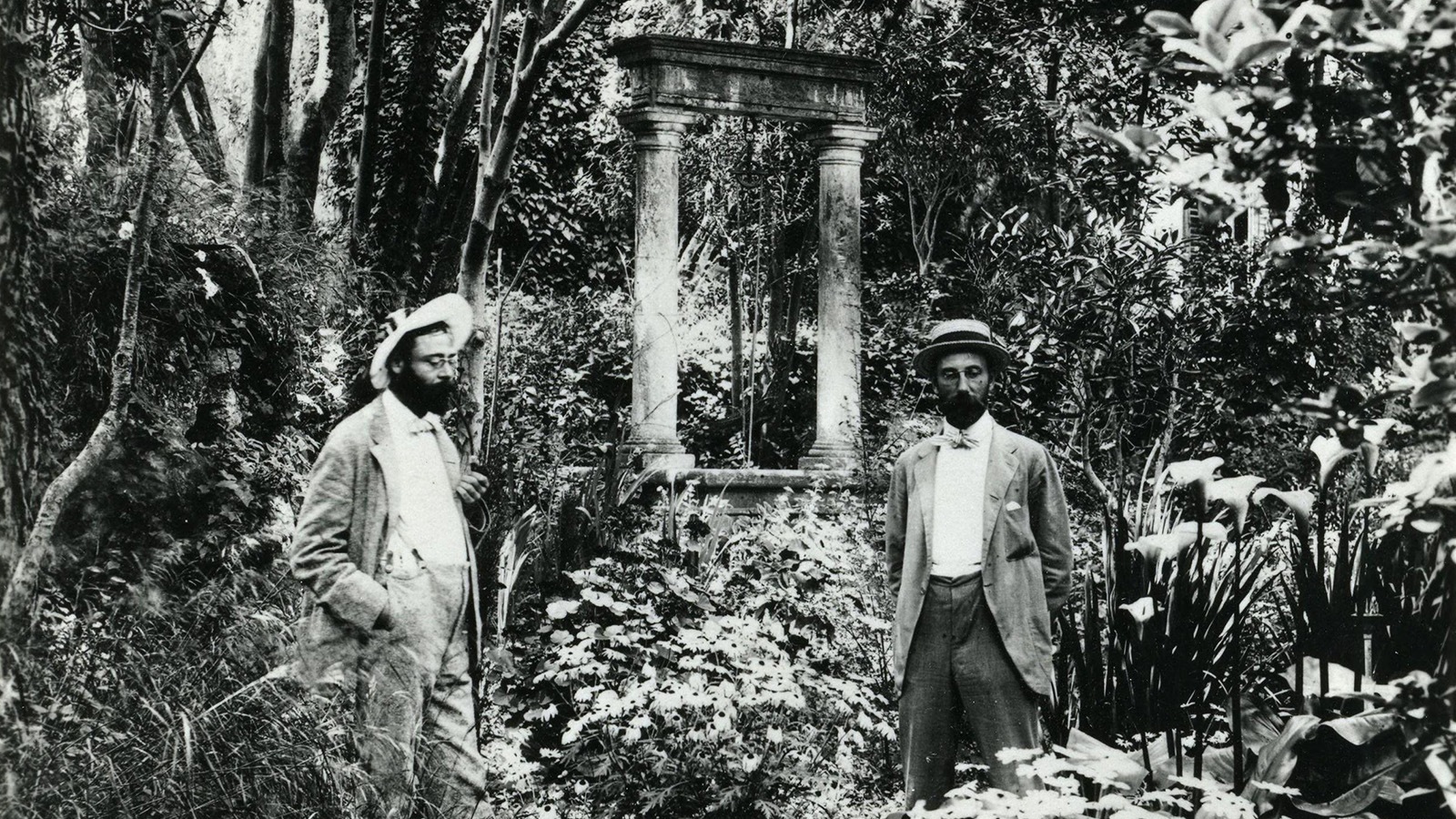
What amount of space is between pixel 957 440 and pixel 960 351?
0.29m

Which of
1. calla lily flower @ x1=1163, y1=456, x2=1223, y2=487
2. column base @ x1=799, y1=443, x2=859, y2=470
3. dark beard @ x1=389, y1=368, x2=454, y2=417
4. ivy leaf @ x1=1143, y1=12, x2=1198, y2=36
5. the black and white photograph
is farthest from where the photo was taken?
column base @ x1=799, y1=443, x2=859, y2=470

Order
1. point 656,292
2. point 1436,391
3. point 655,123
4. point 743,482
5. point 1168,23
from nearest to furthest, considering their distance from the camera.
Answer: point 1436,391 → point 1168,23 → point 656,292 → point 743,482 → point 655,123

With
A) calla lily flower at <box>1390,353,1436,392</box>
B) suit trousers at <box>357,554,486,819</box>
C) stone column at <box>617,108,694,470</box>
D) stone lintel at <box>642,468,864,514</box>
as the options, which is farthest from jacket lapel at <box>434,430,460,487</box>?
stone column at <box>617,108,694,470</box>

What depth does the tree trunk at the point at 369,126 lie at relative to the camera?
9.56 m

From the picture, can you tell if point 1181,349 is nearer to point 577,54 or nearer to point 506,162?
point 506,162

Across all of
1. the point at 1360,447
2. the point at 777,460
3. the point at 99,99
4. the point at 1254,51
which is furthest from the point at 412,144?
the point at 1254,51

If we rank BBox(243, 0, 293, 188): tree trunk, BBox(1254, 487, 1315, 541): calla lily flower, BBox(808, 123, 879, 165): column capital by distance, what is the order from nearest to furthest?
BBox(1254, 487, 1315, 541): calla lily flower → BBox(243, 0, 293, 188): tree trunk → BBox(808, 123, 879, 165): column capital

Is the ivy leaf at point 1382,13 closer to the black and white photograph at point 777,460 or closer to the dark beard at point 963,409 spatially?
the black and white photograph at point 777,460

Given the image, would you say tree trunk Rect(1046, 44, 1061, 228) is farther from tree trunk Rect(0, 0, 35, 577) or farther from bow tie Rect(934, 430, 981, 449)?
tree trunk Rect(0, 0, 35, 577)

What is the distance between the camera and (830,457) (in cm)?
1112

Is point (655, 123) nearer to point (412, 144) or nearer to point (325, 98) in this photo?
point (325, 98)

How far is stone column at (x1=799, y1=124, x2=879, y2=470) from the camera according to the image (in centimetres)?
1119

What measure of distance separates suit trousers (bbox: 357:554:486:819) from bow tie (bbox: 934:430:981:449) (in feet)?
5.25

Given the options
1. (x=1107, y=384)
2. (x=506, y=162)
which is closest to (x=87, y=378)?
(x=506, y=162)
